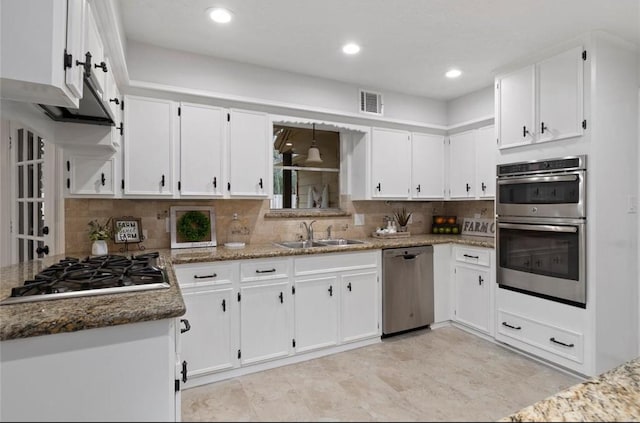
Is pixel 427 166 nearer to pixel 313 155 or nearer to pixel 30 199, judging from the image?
pixel 313 155

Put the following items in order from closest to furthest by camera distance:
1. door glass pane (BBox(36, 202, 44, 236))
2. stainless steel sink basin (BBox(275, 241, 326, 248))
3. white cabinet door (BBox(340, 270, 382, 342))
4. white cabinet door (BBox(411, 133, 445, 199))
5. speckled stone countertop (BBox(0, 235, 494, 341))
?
speckled stone countertop (BBox(0, 235, 494, 341))
door glass pane (BBox(36, 202, 44, 236))
white cabinet door (BBox(340, 270, 382, 342))
stainless steel sink basin (BBox(275, 241, 326, 248))
white cabinet door (BBox(411, 133, 445, 199))

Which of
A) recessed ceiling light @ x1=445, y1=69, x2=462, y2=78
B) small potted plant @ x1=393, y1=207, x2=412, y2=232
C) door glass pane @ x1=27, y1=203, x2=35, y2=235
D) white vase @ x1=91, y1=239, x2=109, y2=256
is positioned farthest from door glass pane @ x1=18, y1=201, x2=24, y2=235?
recessed ceiling light @ x1=445, y1=69, x2=462, y2=78

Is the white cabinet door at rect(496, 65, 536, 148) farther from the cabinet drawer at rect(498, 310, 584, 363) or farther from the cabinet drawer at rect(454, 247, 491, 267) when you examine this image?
the cabinet drawer at rect(498, 310, 584, 363)

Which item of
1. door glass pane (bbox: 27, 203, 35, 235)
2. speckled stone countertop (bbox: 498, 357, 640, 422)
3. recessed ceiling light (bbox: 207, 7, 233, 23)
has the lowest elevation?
speckled stone countertop (bbox: 498, 357, 640, 422)

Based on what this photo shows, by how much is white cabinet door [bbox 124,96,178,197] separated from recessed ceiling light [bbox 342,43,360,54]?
1.41m

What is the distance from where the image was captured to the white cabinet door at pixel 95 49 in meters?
1.44

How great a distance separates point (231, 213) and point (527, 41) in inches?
109

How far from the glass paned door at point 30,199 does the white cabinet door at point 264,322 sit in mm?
1547

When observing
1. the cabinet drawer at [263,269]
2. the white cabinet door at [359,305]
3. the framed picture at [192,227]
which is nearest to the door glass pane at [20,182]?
the framed picture at [192,227]

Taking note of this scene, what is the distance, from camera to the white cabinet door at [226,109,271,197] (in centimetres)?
296

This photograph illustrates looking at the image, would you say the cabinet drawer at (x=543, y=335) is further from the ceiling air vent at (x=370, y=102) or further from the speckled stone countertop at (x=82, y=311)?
the speckled stone countertop at (x=82, y=311)

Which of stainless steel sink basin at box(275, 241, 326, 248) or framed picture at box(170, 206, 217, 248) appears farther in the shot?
stainless steel sink basin at box(275, 241, 326, 248)

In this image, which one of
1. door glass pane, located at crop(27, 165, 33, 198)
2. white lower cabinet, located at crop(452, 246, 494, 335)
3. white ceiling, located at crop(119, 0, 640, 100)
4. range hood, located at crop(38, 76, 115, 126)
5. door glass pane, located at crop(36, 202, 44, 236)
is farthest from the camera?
white lower cabinet, located at crop(452, 246, 494, 335)

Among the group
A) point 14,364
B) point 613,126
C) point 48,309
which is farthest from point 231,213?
A: point 613,126
